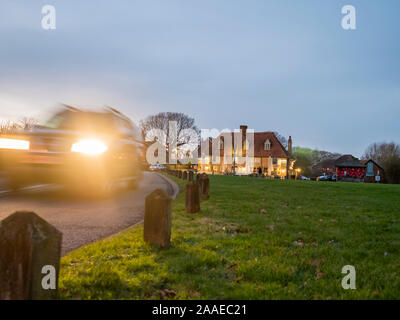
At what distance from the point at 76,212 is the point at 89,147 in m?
1.61

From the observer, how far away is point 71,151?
6512mm

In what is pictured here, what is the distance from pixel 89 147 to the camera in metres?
6.60

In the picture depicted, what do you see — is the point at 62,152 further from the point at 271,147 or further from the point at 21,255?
the point at 271,147

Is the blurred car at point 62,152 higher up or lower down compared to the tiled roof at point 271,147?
lower down

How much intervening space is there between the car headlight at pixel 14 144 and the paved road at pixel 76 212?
4.20 ft

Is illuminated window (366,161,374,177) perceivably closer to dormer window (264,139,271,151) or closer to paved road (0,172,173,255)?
dormer window (264,139,271,151)

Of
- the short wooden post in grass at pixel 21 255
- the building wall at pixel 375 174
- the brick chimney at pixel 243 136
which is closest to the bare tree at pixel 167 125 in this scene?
the brick chimney at pixel 243 136

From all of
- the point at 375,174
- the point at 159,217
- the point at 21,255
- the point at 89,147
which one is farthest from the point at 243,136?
the point at 21,255

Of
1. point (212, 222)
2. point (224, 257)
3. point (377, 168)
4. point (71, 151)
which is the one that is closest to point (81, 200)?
point (71, 151)

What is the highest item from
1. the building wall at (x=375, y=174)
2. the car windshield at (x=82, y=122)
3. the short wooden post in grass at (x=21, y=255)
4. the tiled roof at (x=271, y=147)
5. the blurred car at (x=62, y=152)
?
the tiled roof at (x=271, y=147)

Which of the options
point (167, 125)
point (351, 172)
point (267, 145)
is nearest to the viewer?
point (167, 125)

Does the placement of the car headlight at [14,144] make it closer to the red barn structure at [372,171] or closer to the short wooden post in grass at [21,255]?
the short wooden post in grass at [21,255]

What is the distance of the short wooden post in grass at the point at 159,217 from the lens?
3699mm
